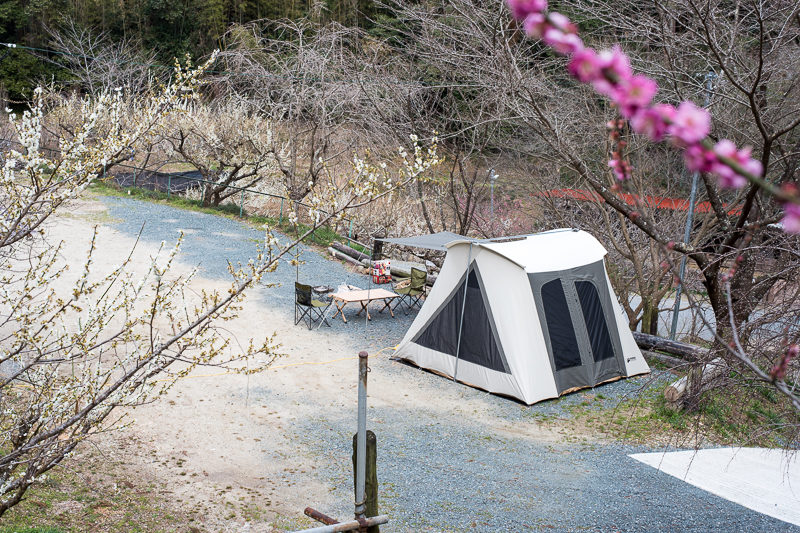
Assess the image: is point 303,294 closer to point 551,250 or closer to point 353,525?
point 551,250

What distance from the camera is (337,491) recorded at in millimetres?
5699

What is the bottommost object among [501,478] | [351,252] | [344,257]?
[501,478]

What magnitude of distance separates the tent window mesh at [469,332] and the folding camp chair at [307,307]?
2041mm

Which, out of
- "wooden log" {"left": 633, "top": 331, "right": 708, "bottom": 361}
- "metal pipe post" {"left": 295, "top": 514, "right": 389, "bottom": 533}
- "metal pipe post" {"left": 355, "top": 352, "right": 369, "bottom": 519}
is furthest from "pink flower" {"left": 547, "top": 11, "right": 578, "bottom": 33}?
"wooden log" {"left": 633, "top": 331, "right": 708, "bottom": 361}

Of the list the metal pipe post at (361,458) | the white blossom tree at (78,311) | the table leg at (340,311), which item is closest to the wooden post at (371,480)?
the metal pipe post at (361,458)

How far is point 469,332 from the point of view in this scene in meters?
8.42

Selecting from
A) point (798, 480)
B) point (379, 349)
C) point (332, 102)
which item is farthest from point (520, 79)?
point (332, 102)

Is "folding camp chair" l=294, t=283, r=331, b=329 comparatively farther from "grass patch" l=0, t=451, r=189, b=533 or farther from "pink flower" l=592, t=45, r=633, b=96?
"pink flower" l=592, t=45, r=633, b=96

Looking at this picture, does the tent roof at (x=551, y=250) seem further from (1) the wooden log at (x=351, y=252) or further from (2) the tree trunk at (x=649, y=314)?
(1) the wooden log at (x=351, y=252)

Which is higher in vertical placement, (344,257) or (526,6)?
(526,6)

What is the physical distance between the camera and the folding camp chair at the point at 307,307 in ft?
32.8

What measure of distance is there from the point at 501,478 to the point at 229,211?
537 inches

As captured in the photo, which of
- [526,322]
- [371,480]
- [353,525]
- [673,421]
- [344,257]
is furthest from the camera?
[344,257]

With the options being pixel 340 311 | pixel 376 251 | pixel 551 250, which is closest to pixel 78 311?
pixel 551 250
